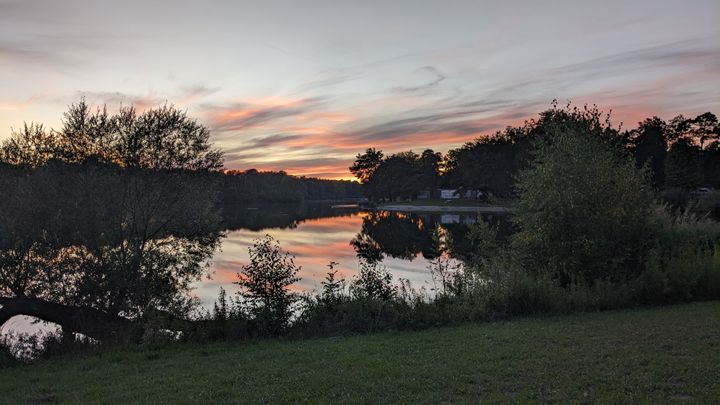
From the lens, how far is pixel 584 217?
13.5 metres

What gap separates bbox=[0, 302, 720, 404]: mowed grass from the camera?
598 cm

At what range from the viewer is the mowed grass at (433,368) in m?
5.98

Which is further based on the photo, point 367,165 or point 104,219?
point 367,165

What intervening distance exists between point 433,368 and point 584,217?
8.49 m

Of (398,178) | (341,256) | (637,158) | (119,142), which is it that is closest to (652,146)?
(637,158)

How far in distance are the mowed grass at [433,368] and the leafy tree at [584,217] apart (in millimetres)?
3041

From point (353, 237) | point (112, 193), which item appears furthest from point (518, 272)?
point (353, 237)

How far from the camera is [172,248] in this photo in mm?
16391

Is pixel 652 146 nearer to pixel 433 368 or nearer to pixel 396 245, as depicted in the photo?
pixel 396 245

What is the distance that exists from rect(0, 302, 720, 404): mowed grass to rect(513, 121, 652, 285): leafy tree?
3.04m

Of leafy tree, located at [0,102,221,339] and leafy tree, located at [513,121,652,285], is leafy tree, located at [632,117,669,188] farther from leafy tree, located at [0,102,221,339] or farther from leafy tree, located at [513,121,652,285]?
leafy tree, located at [0,102,221,339]

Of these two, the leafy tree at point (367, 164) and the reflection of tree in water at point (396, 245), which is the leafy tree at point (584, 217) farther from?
the leafy tree at point (367, 164)

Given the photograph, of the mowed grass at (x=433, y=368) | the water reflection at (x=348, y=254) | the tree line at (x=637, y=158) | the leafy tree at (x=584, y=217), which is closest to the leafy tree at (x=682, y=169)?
the tree line at (x=637, y=158)

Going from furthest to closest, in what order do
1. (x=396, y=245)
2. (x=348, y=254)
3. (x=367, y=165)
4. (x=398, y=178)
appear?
(x=367, y=165) < (x=398, y=178) < (x=396, y=245) < (x=348, y=254)
